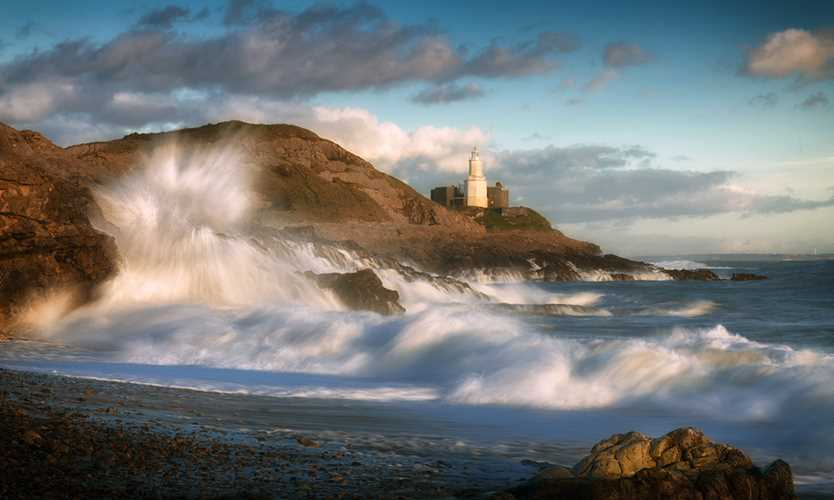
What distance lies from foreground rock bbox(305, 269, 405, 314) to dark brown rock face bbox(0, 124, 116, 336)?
618 cm

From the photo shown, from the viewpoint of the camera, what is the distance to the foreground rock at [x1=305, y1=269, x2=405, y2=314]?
22766mm

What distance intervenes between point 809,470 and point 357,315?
35.2ft

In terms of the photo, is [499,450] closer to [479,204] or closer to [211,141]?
[211,141]

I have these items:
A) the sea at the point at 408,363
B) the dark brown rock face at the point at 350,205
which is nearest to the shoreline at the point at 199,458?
the sea at the point at 408,363

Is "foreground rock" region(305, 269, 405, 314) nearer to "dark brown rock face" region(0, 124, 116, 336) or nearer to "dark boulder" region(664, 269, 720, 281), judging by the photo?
"dark brown rock face" region(0, 124, 116, 336)

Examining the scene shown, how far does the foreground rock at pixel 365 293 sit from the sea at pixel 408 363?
0.48m

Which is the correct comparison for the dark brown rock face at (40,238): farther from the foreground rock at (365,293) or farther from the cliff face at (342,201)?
the cliff face at (342,201)

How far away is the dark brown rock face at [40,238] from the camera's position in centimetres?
1673

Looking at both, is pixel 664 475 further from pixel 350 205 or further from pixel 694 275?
pixel 350 205

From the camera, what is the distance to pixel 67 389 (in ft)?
31.0

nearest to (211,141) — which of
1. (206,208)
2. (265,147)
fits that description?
(265,147)

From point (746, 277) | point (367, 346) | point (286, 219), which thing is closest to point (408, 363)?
point (367, 346)

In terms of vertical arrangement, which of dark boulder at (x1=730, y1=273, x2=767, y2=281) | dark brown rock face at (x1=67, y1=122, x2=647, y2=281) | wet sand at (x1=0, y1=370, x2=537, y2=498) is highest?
dark brown rock face at (x1=67, y1=122, x2=647, y2=281)

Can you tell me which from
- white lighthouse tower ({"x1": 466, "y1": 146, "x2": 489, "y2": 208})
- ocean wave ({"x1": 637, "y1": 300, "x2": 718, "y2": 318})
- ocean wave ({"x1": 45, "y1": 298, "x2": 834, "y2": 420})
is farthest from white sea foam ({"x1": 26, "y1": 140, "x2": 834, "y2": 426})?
white lighthouse tower ({"x1": 466, "y1": 146, "x2": 489, "y2": 208})
